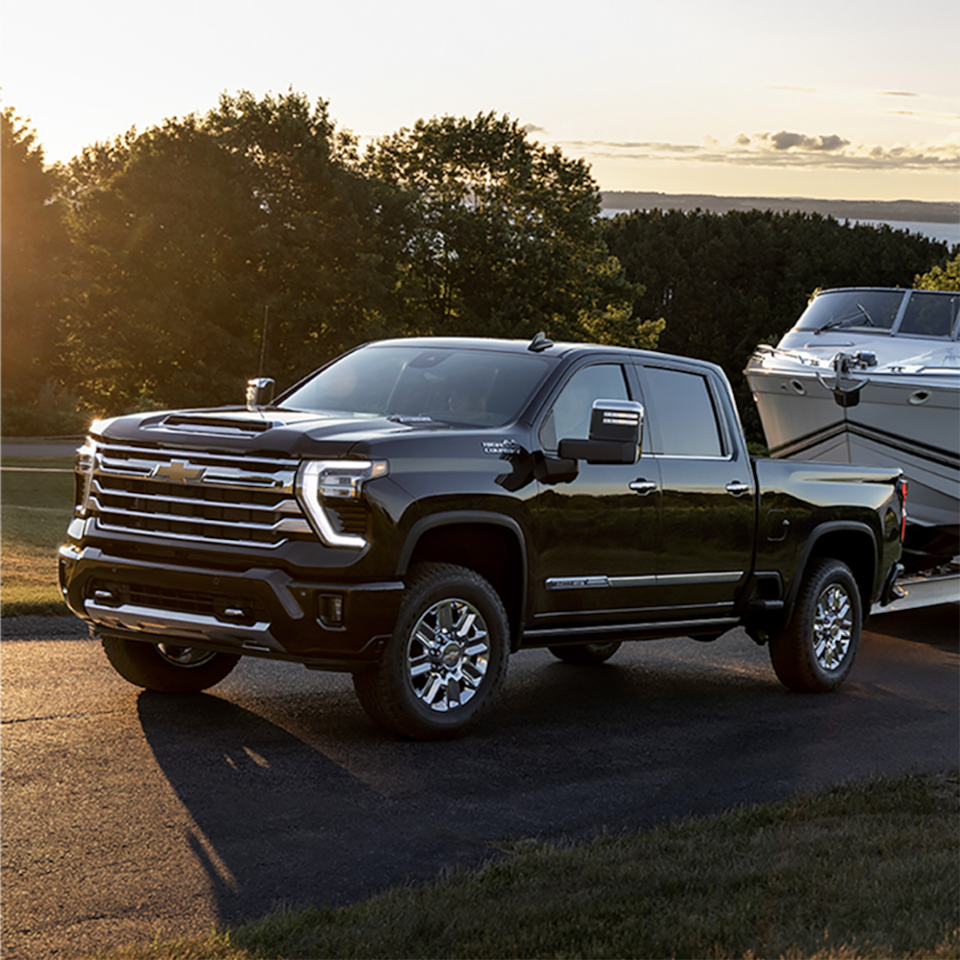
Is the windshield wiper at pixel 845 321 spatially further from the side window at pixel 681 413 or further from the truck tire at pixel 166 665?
the truck tire at pixel 166 665

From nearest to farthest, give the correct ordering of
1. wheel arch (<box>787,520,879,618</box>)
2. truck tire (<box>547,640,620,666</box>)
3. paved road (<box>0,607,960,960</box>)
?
paved road (<box>0,607,960,960</box>) < wheel arch (<box>787,520,879,618</box>) < truck tire (<box>547,640,620,666</box>)

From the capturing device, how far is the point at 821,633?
33.1 feet

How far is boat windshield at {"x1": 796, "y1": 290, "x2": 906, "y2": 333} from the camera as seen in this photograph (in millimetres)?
16408

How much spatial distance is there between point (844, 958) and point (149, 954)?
2.08 meters

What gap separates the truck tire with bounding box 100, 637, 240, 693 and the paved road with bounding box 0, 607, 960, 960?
12 centimetres

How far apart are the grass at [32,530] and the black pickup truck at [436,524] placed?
3.78m

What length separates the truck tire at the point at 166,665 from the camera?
8.01 metres

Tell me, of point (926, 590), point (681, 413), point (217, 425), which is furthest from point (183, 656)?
point (926, 590)

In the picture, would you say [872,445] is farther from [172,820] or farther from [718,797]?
[172,820]

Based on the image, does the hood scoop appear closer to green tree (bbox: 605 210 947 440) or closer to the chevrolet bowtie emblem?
the chevrolet bowtie emblem

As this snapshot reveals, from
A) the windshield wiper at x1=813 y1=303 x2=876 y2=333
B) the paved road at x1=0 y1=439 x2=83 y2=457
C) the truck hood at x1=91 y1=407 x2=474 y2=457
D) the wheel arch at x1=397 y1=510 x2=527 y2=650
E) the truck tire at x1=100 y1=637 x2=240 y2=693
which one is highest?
the windshield wiper at x1=813 y1=303 x2=876 y2=333

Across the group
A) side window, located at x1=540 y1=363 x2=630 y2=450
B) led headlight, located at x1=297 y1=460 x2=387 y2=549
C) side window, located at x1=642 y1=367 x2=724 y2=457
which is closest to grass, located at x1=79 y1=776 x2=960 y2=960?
led headlight, located at x1=297 y1=460 x2=387 y2=549

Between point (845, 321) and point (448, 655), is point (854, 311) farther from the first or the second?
point (448, 655)

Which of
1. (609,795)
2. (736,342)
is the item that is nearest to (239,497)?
(609,795)
